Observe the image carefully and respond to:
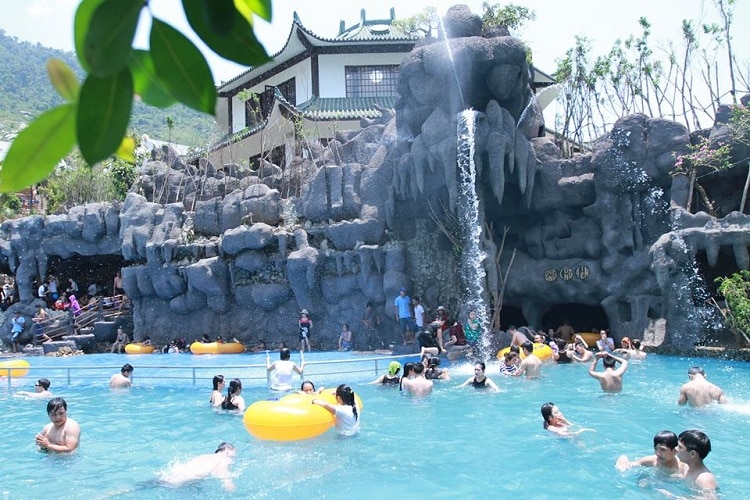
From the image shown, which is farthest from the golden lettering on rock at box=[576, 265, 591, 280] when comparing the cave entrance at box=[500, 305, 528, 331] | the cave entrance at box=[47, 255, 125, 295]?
the cave entrance at box=[47, 255, 125, 295]

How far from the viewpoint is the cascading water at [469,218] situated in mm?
15633

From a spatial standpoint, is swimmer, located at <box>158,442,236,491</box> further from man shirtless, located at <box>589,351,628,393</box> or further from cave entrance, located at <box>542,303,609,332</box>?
cave entrance, located at <box>542,303,609,332</box>

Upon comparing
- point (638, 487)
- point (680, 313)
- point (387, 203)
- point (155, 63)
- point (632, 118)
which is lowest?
point (638, 487)

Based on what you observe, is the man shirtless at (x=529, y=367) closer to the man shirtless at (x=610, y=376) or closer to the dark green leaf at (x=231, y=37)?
the man shirtless at (x=610, y=376)

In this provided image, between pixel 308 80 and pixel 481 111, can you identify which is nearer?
pixel 481 111

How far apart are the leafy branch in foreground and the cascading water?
15001 millimetres

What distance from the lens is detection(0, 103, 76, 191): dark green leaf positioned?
0.56 m

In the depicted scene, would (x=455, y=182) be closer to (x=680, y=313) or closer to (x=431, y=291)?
(x=431, y=291)

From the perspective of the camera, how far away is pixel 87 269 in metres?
26.6

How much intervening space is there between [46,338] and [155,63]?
867 inches

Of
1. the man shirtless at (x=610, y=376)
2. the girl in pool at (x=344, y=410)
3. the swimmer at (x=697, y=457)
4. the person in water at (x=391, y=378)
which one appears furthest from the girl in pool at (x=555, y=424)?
the person in water at (x=391, y=378)

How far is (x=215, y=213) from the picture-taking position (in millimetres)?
20109

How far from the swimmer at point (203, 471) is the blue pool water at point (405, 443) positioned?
98 mm

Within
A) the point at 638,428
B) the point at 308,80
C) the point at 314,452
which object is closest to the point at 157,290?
the point at 308,80
